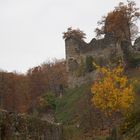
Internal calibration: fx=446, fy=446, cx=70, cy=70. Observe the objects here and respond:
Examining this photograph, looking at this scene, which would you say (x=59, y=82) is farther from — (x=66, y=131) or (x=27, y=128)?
(x=27, y=128)

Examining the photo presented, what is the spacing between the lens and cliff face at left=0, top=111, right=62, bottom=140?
14.5 meters

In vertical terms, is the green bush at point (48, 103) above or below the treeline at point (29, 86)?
below

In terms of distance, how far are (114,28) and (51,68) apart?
37294 millimetres

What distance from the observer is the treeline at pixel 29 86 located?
56.3 meters

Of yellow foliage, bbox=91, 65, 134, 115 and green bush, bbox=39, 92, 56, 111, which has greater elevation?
green bush, bbox=39, 92, 56, 111

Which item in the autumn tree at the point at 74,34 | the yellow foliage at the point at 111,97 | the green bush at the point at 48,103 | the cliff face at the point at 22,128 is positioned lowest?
the cliff face at the point at 22,128

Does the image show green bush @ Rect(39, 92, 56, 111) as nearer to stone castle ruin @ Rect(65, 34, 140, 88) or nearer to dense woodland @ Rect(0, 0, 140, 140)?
dense woodland @ Rect(0, 0, 140, 140)

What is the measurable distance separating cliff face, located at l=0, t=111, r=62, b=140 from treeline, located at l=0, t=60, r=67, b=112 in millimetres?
28275

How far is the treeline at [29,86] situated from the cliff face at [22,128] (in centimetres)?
2827

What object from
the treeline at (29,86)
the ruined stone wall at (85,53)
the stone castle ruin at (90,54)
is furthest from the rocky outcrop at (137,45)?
the treeline at (29,86)

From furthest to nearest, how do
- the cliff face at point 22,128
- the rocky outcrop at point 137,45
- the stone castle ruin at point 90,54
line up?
the rocky outcrop at point 137,45 → the stone castle ruin at point 90,54 → the cliff face at point 22,128

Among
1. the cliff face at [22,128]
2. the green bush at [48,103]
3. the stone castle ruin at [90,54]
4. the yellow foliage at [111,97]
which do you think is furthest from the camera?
the green bush at [48,103]

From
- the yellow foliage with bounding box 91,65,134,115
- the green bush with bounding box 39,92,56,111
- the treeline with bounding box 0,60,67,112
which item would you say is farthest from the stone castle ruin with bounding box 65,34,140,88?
the yellow foliage with bounding box 91,65,134,115

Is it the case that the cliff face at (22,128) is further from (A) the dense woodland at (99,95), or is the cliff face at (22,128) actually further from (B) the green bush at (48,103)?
(B) the green bush at (48,103)
